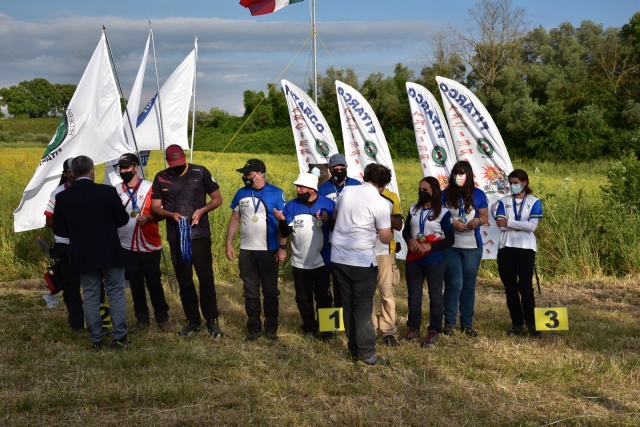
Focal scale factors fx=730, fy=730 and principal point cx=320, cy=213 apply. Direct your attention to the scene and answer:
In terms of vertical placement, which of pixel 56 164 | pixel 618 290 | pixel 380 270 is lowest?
pixel 618 290

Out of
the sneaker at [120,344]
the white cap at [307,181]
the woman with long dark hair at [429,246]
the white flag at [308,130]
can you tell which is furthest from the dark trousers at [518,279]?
the white flag at [308,130]

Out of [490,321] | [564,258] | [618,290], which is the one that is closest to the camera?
[490,321]

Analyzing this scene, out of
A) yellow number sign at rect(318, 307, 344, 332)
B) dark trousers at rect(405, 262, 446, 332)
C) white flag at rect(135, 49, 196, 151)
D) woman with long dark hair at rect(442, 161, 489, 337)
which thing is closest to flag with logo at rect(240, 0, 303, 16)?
white flag at rect(135, 49, 196, 151)

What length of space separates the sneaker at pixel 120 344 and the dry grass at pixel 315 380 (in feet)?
0.30

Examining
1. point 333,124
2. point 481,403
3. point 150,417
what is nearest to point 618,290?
point 481,403

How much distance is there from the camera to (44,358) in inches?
252

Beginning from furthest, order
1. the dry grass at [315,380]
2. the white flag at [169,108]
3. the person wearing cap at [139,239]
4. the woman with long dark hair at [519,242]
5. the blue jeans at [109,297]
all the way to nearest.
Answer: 1. the white flag at [169,108]
2. the person wearing cap at [139,239]
3. the woman with long dark hair at [519,242]
4. the blue jeans at [109,297]
5. the dry grass at [315,380]

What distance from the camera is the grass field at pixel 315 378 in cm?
491

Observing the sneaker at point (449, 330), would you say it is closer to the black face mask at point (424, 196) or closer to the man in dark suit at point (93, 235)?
the black face mask at point (424, 196)

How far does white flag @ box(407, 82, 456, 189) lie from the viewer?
33.1 ft

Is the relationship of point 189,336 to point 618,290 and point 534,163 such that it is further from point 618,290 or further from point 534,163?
point 534,163

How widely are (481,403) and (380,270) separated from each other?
205cm

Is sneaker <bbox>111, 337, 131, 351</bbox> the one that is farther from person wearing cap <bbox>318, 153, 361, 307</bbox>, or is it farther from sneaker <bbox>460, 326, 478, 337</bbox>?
sneaker <bbox>460, 326, 478, 337</bbox>

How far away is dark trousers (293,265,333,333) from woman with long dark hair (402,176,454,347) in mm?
796
